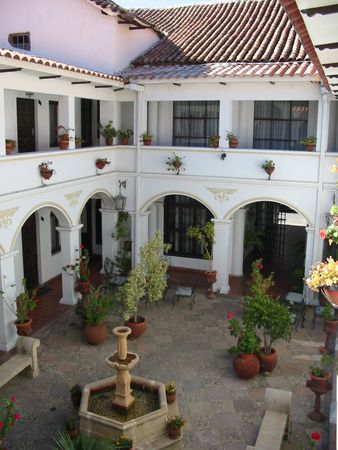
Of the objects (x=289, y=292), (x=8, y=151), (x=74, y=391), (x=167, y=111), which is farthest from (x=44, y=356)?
(x=167, y=111)

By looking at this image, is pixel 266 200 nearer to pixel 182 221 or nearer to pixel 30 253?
pixel 182 221

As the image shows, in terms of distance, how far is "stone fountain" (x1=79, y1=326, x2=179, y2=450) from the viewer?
858 centimetres

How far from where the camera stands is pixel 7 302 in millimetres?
11719

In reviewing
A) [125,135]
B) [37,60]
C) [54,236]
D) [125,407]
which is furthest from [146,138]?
[125,407]

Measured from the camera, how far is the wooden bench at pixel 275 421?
26.8 feet

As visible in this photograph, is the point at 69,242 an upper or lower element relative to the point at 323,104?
lower

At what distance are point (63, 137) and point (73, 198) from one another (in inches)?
64.6

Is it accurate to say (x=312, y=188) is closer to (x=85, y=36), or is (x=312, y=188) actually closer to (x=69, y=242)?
(x=69, y=242)

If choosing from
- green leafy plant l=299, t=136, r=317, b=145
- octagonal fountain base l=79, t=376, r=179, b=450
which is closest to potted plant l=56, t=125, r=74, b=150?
green leafy plant l=299, t=136, r=317, b=145

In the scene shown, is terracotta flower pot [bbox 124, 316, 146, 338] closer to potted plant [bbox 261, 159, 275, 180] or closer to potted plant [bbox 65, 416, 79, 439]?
potted plant [bbox 65, 416, 79, 439]

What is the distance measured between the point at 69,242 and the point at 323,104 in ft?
25.2

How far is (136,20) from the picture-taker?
16.1 meters

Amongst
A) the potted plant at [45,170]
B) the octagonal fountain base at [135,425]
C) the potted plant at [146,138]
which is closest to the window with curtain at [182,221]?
the potted plant at [146,138]

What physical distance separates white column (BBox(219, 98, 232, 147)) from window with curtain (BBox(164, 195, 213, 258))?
3.36 metres
